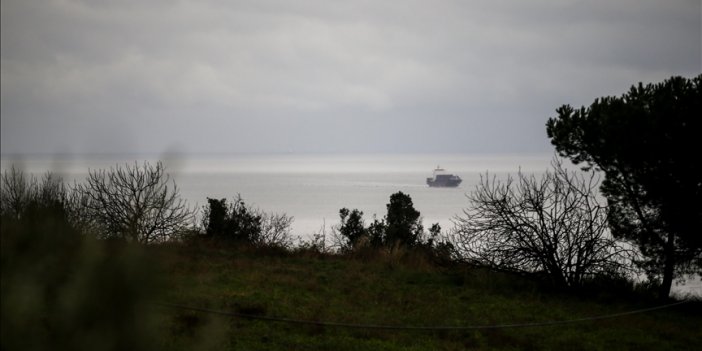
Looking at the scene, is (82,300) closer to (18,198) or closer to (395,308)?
(18,198)

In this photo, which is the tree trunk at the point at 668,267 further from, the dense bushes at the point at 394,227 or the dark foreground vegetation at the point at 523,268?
the dense bushes at the point at 394,227

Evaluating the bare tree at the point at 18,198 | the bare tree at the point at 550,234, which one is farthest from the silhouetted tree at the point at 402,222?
the bare tree at the point at 18,198

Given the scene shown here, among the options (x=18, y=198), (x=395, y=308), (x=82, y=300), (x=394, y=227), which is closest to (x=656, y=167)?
(x=395, y=308)

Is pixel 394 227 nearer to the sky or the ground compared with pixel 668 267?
nearer to the sky

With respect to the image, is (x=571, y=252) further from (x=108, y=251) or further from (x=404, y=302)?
(x=108, y=251)

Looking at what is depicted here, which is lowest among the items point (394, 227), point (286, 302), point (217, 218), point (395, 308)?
point (395, 308)

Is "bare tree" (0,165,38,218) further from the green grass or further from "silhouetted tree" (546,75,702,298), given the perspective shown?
"silhouetted tree" (546,75,702,298)

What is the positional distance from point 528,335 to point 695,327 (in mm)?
4094

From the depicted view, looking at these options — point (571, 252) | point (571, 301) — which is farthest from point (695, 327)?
point (571, 252)

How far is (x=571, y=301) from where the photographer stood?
15164mm

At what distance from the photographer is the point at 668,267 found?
51.4 feet

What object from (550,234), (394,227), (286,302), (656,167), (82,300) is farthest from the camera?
(394,227)

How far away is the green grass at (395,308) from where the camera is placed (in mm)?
10352

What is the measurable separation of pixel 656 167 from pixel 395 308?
7405 millimetres
